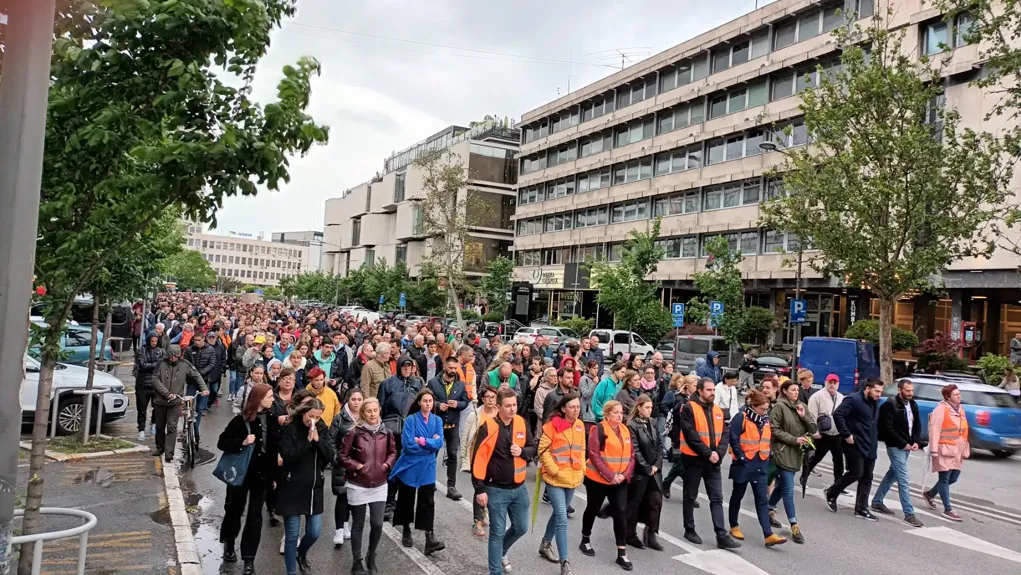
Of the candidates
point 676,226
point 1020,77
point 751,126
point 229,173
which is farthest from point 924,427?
point 676,226

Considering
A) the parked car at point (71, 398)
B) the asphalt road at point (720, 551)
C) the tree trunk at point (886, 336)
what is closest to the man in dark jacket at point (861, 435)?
the asphalt road at point (720, 551)

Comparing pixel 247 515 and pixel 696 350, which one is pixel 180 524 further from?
pixel 696 350

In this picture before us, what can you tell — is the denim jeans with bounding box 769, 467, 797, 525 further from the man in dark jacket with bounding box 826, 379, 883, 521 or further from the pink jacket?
the pink jacket

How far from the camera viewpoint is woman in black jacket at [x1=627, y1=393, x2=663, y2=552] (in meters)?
7.13

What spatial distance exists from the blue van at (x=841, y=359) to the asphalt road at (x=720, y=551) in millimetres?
11448

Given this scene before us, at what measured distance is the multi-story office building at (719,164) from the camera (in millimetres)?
29812

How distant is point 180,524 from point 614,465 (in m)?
4.32

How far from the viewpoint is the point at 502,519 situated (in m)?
6.22

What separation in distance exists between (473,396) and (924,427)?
34.4 feet

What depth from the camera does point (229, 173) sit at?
186 inches

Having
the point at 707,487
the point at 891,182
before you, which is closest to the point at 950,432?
the point at 707,487

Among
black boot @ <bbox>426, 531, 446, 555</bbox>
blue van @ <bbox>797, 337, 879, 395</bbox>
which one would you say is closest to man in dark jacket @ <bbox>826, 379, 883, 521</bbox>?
black boot @ <bbox>426, 531, 446, 555</bbox>

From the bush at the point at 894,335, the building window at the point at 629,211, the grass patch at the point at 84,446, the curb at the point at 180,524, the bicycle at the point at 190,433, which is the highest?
the building window at the point at 629,211

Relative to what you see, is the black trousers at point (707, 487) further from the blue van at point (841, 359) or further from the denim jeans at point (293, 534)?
the blue van at point (841, 359)
